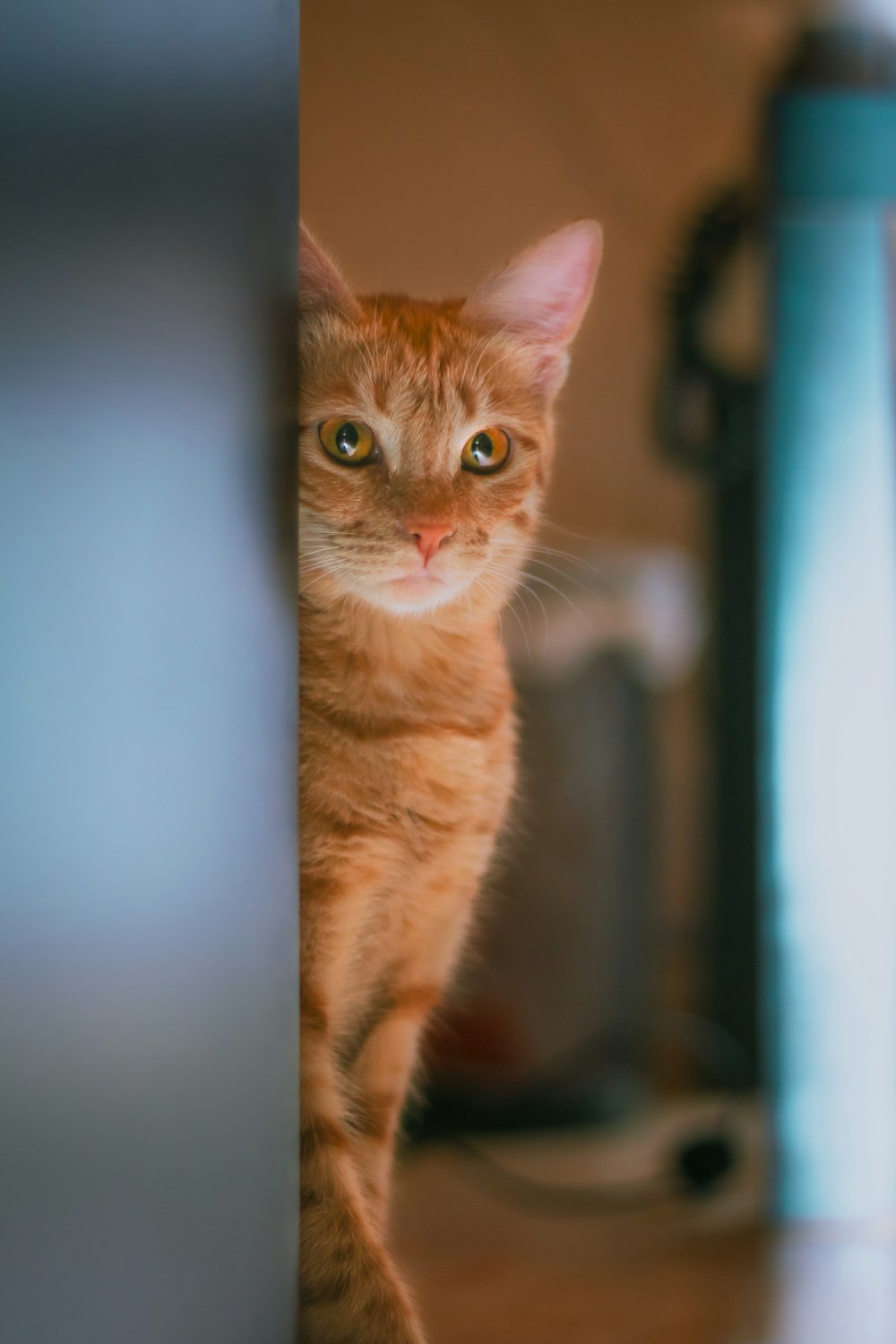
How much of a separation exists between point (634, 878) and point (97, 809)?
3.25 feet

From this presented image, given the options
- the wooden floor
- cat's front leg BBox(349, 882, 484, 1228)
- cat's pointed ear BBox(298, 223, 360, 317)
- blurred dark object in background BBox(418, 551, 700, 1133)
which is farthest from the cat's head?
blurred dark object in background BBox(418, 551, 700, 1133)

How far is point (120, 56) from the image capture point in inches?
11.4

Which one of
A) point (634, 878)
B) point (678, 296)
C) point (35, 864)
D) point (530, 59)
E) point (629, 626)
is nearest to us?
point (35, 864)

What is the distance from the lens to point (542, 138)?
380 millimetres

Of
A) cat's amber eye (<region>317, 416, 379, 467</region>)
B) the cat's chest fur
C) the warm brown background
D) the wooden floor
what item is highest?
the warm brown background

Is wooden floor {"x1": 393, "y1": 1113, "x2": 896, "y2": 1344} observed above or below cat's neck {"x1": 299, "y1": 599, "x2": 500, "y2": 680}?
below

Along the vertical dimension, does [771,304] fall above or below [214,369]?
above

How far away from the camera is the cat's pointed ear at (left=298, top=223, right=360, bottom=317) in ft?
1.05

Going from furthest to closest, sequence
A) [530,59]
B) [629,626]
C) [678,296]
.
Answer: [629,626]
[678,296]
[530,59]

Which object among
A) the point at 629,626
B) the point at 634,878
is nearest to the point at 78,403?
the point at 629,626

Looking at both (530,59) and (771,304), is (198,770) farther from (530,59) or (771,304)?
(771,304)

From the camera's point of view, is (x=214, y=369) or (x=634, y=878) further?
(x=634, y=878)

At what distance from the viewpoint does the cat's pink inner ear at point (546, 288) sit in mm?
335

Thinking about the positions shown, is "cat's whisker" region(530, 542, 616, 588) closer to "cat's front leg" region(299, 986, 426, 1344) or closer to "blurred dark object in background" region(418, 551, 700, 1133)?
"blurred dark object in background" region(418, 551, 700, 1133)
